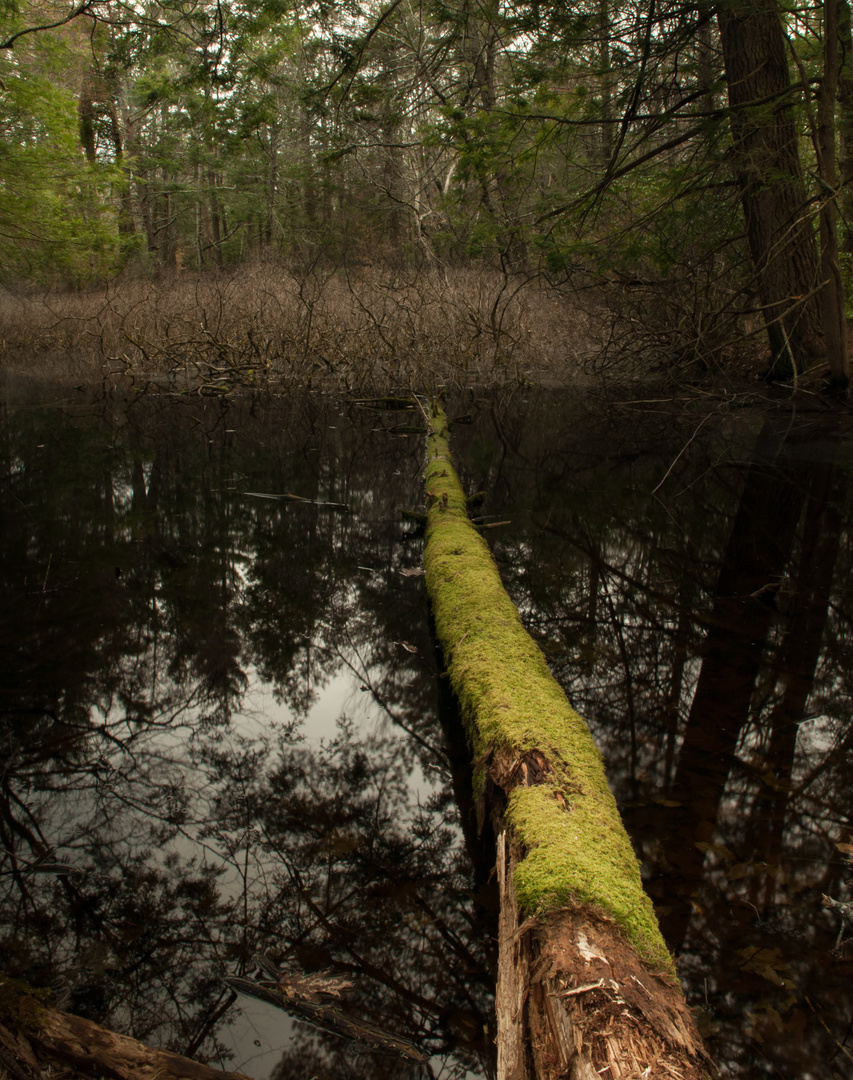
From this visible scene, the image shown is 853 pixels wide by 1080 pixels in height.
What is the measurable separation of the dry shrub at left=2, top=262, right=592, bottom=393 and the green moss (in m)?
11.0

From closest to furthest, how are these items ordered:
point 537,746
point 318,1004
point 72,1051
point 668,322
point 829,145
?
point 72,1051 → point 318,1004 → point 537,746 → point 829,145 → point 668,322

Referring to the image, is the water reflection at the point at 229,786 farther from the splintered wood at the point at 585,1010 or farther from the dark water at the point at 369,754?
the splintered wood at the point at 585,1010

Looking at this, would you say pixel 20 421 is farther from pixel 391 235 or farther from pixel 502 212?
pixel 391 235

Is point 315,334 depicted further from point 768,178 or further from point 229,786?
point 229,786

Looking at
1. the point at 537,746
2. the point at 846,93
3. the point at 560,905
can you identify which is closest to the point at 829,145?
the point at 846,93

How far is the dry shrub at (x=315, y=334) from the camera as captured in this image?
15289 mm

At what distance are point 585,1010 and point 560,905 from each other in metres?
0.35

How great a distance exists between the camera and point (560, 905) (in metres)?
1.75

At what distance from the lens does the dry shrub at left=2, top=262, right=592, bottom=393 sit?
15.3 meters

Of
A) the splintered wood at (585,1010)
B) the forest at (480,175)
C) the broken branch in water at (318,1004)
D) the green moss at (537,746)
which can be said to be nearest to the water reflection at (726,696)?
the green moss at (537,746)

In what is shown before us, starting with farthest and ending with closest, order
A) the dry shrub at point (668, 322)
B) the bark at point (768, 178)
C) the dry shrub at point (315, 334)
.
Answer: the dry shrub at point (315, 334), the dry shrub at point (668, 322), the bark at point (768, 178)

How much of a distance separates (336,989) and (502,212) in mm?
10627

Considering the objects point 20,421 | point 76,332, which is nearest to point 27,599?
point 20,421

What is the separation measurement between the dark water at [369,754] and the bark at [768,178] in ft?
10.3
